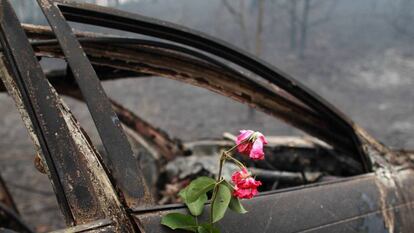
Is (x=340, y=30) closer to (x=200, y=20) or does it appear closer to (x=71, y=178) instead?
(x=200, y=20)

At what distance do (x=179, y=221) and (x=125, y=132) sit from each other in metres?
0.88

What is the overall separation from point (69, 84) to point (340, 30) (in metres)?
29.9

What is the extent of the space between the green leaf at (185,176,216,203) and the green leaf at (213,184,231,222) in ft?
0.10

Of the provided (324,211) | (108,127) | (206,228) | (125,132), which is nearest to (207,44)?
(125,132)

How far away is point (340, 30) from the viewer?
30.3m

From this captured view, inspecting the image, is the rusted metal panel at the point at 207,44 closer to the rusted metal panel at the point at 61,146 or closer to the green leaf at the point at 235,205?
the rusted metal panel at the point at 61,146

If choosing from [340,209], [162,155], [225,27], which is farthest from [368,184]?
[225,27]

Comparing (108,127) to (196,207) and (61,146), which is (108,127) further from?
(196,207)

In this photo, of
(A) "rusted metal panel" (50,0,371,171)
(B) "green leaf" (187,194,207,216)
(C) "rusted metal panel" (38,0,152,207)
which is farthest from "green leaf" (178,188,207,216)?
(A) "rusted metal panel" (50,0,371,171)

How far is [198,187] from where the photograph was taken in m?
1.38

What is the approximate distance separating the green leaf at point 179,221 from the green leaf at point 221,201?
0.28 ft

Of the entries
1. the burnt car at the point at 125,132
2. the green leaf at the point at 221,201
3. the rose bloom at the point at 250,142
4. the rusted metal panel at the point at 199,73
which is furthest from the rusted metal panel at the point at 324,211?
the rusted metal panel at the point at 199,73

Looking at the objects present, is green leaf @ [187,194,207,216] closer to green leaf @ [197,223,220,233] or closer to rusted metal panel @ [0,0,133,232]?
green leaf @ [197,223,220,233]

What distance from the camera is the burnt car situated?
1.39 metres
